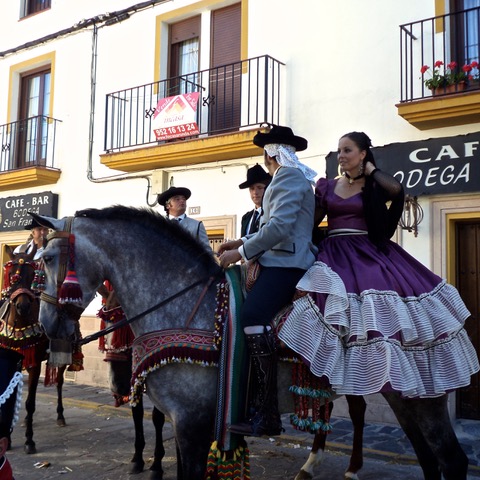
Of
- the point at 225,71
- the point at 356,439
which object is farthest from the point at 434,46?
the point at 356,439

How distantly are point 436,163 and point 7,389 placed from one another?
5.86 metres

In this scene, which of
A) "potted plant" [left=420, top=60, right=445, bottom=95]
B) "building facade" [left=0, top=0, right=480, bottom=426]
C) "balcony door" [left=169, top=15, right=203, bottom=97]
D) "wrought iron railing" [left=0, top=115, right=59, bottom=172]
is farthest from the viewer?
"wrought iron railing" [left=0, top=115, right=59, bottom=172]

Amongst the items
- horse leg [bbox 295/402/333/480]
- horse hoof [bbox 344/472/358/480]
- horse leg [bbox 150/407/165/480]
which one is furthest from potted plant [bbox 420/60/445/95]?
horse leg [bbox 150/407/165/480]

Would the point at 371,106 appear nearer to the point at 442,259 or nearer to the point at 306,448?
the point at 442,259

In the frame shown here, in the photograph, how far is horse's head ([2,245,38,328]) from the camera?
5.81m

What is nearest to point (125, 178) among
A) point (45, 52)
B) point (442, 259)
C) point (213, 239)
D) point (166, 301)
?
point (213, 239)

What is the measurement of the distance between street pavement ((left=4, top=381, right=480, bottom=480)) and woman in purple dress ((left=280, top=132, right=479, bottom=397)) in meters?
2.23

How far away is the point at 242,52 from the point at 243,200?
2444 millimetres

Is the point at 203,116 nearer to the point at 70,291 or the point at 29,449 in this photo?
the point at 29,449

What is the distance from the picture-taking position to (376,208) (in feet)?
11.3

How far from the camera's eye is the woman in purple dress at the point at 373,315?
3152mm

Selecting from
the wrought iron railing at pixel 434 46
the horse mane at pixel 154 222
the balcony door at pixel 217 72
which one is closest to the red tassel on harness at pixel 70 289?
the horse mane at pixel 154 222

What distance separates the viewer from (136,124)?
9.96 meters

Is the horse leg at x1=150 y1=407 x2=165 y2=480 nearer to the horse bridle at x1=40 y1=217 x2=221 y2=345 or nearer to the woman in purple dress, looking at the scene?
the horse bridle at x1=40 y1=217 x2=221 y2=345
